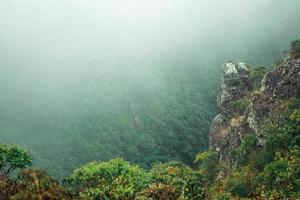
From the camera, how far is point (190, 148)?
152 metres

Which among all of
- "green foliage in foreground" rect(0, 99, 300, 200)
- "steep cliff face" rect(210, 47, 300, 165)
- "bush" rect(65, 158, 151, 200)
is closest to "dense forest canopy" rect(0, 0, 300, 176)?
"steep cliff face" rect(210, 47, 300, 165)

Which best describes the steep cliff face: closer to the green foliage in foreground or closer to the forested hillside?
the forested hillside

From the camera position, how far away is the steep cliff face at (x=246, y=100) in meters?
65.4

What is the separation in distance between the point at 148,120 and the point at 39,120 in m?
35.7

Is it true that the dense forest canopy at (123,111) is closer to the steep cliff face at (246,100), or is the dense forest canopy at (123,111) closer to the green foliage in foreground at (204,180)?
the steep cliff face at (246,100)

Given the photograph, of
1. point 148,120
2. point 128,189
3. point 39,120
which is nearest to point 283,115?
point 128,189

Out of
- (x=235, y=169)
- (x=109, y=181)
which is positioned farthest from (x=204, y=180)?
(x=109, y=181)

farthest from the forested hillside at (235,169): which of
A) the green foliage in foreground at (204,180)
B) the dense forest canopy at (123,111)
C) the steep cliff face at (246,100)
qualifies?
the dense forest canopy at (123,111)

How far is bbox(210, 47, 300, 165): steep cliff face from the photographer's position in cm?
6544

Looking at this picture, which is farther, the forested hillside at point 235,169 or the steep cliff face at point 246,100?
the steep cliff face at point 246,100

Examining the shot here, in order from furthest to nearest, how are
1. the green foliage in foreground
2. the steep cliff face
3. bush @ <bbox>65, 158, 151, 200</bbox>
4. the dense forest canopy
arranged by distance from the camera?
the dense forest canopy, the steep cliff face, bush @ <bbox>65, 158, 151, 200</bbox>, the green foliage in foreground

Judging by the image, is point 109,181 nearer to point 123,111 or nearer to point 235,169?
point 235,169

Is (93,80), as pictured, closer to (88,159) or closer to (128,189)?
(88,159)

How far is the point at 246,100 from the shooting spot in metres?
79.0
